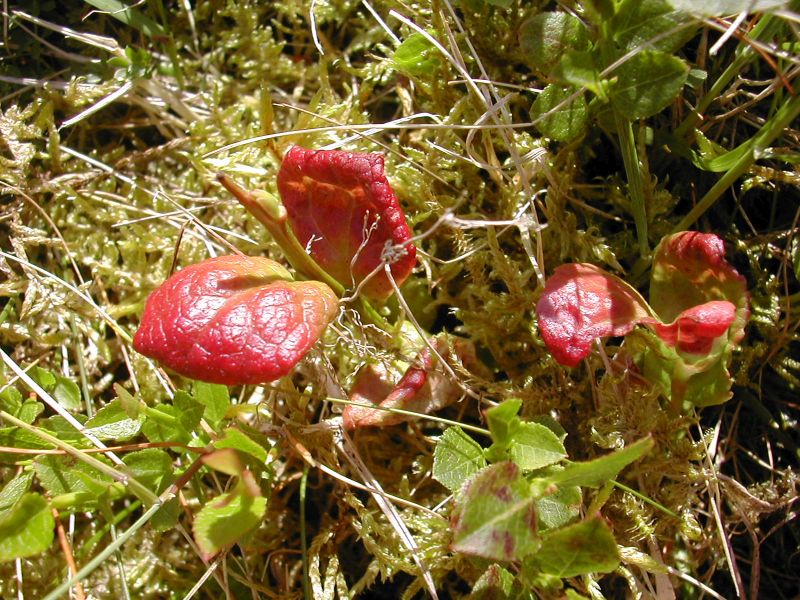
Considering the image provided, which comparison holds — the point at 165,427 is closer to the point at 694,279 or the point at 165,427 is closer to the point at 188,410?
the point at 188,410

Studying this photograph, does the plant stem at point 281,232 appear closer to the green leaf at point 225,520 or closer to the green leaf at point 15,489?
the green leaf at point 225,520

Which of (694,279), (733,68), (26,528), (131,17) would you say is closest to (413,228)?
(694,279)

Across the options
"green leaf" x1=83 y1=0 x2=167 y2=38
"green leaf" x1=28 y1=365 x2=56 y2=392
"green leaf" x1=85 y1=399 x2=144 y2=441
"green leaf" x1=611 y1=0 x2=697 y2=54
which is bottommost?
"green leaf" x1=28 y1=365 x2=56 y2=392

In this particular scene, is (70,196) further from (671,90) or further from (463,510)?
(671,90)

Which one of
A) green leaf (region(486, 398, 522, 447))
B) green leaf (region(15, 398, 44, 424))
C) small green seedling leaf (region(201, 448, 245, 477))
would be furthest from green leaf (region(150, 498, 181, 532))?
green leaf (region(486, 398, 522, 447))

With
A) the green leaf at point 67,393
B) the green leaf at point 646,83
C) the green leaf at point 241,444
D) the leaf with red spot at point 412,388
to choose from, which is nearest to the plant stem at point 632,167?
the green leaf at point 646,83

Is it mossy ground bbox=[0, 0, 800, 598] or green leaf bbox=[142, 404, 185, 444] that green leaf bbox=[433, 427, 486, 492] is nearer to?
mossy ground bbox=[0, 0, 800, 598]

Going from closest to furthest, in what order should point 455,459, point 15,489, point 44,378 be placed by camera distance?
point 455,459 → point 15,489 → point 44,378
